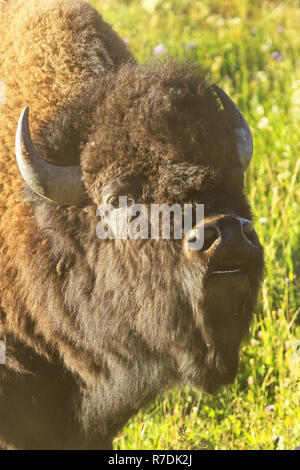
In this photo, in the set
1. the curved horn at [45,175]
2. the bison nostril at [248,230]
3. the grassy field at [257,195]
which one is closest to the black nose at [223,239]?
the bison nostril at [248,230]

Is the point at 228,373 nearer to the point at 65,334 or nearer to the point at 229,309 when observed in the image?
the point at 229,309

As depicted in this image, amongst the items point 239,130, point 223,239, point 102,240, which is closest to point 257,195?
point 239,130

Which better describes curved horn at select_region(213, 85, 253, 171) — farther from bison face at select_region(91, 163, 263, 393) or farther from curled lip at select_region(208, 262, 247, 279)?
curled lip at select_region(208, 262, 247, 279)

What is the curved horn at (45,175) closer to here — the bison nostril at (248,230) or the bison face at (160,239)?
the bison face at (160,239)

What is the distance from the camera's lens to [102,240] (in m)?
3.09

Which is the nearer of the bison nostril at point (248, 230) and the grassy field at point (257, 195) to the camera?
the bison nostril at point (248, 230)

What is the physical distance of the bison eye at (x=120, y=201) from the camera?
2963 mm

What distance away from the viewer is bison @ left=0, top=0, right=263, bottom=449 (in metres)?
2.89

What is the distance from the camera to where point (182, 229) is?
9.30 ft

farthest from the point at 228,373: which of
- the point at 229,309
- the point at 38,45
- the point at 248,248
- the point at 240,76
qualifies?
the point at 240,76

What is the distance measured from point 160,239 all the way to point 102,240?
32cm

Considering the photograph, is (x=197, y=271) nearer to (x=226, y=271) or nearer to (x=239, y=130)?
(x=226, y=271)

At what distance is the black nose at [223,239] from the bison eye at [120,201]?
1.09 ft

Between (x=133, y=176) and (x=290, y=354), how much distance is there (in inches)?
76.4
